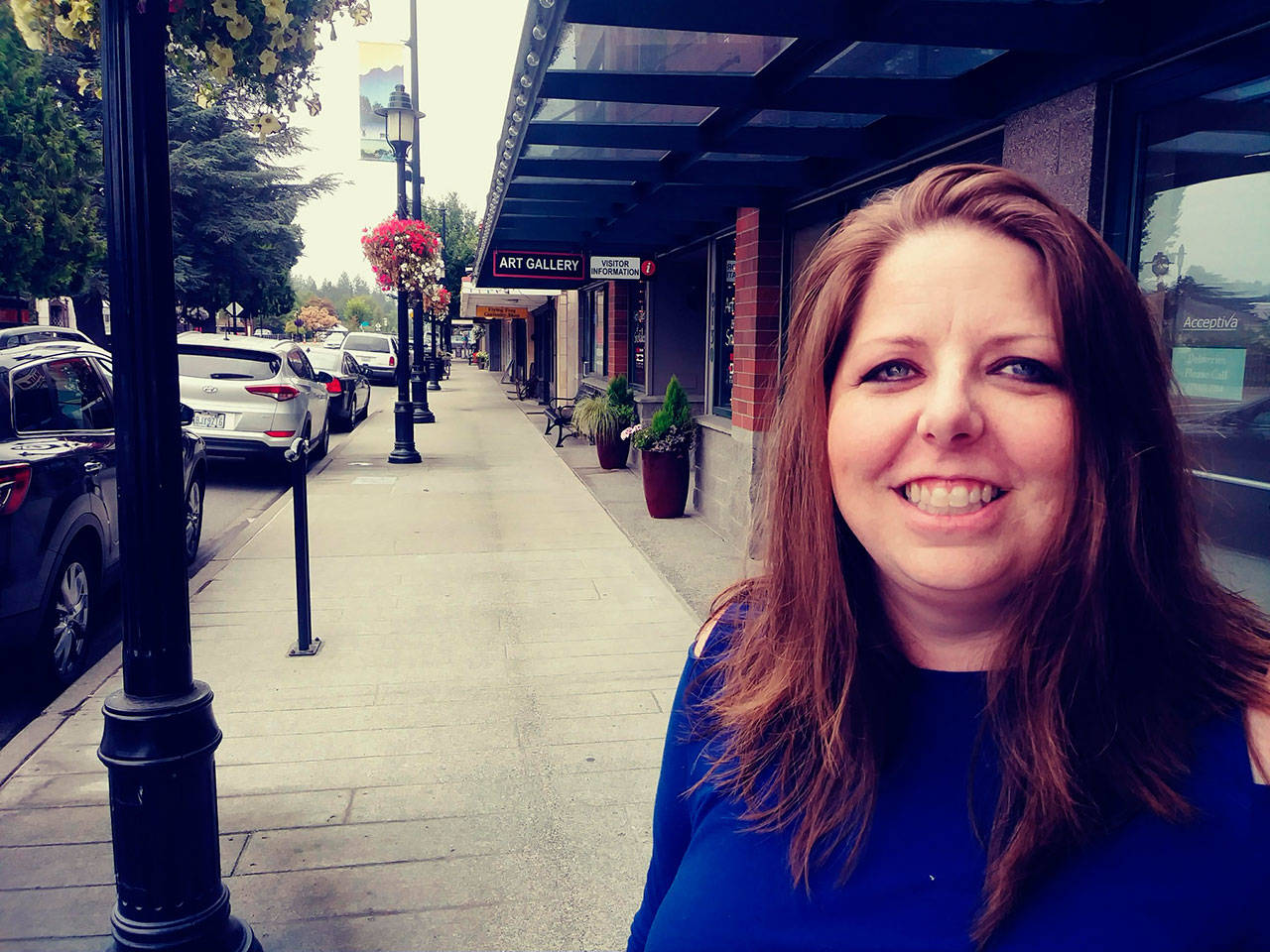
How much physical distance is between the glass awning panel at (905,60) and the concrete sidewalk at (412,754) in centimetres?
315

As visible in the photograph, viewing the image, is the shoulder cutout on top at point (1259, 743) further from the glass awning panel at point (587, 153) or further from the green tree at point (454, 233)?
the green tree at point (454, 233)

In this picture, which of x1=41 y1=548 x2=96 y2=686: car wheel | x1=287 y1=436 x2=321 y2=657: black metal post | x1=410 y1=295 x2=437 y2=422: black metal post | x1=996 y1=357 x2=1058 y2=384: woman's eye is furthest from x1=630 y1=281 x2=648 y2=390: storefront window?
x1=996 y1=357 x2=1058 y2=384: woman's eye

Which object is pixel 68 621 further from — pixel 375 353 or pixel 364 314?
pixel 364 314

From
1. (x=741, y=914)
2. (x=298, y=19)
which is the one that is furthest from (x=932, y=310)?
(x=298, y=19)

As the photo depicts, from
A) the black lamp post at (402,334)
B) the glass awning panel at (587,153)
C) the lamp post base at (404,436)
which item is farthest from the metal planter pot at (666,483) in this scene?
the lamp post base at (404,436)

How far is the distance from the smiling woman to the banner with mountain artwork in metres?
19.6

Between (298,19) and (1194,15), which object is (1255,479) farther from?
(298,19)

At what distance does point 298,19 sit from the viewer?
9.89 ft

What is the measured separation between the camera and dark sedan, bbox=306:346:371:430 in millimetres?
18281

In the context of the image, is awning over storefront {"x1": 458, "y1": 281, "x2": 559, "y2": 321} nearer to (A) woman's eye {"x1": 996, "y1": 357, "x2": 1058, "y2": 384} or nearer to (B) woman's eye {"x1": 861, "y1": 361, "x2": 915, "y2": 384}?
(B) woman's eye {"x1": 861, "y1": 361, "x2": 915, "y2": 384}

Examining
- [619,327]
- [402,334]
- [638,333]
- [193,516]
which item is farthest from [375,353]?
[193,516]

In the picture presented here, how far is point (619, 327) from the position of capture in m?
14.8

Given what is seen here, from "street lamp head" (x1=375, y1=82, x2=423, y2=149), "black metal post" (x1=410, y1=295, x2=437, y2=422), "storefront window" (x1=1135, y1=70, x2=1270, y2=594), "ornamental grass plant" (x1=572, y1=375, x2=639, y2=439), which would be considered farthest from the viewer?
"black metal post" (x1=410, y1=295, x2=437, y2=422)

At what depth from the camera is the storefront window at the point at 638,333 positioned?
535 inches
